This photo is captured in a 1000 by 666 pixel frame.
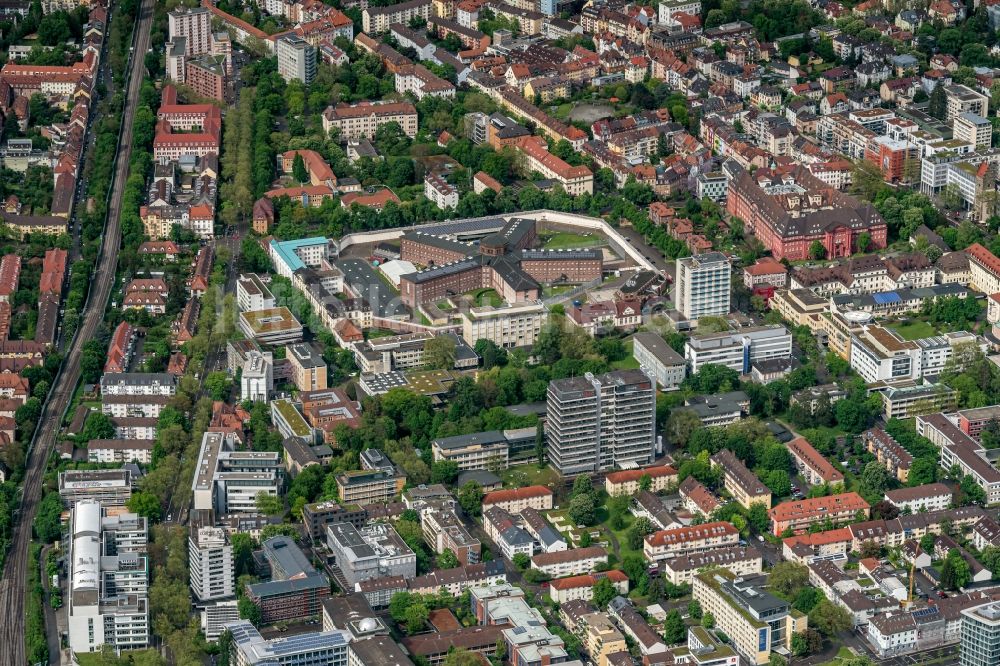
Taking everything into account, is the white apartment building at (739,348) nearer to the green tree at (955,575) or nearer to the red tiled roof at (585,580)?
the red tiled roof at (585,580)

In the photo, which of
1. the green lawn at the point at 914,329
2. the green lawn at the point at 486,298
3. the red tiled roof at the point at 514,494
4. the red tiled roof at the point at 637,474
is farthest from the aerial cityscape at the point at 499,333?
the green lawn at the point at 486,298

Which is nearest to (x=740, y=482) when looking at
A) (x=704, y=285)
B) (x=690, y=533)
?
(x=690, y=533)

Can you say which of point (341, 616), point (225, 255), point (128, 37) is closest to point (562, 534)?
point (341, 616)

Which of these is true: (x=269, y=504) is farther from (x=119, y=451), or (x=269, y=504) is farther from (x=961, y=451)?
(x=961, y=451)

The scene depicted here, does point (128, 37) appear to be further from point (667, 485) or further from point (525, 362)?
point (667, 485)

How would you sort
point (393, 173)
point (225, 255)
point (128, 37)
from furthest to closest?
point (128, 37)
point (393, 173)
point (225, 255)

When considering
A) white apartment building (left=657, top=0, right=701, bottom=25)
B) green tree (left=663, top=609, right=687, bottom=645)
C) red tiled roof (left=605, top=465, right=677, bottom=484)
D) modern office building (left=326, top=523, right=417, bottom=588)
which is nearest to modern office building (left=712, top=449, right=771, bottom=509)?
red tiled roof (left=605, top=465, right=677, bottom=484)
